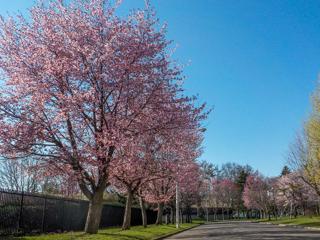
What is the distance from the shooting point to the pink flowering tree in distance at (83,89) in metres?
15.7

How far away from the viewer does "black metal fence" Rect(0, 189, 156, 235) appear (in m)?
16.1

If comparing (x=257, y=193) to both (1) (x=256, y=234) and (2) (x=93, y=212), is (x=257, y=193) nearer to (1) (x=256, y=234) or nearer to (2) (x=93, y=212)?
(1) (x=256, y=234)

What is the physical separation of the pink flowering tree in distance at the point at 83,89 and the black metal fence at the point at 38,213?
6.05ft

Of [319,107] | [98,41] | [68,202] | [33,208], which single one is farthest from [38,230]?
[319,107]

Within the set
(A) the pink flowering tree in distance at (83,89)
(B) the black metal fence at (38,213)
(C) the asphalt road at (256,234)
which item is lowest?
(C) the asphalt road at (256,234)

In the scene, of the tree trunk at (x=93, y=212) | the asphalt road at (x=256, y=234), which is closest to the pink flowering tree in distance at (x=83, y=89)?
the tree trunk at (x=93, y=212)

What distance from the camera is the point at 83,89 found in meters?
16.9

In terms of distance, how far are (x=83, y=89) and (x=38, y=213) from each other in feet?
22.7

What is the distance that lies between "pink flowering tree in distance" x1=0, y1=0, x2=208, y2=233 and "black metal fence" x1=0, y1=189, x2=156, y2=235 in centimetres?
184

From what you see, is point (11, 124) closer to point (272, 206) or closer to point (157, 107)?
point (157, 107)

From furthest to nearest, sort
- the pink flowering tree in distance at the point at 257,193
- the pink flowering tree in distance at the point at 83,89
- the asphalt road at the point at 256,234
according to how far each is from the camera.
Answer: the pink flowering tree in distance at the point at 257,193, the asphalt road at the point at 256,234, the pink flowering tree in distance at the point at 83,89

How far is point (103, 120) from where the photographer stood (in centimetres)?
1748

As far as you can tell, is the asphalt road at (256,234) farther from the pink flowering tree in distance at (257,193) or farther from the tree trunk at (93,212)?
the pink flowering tree in distance at (257,193)

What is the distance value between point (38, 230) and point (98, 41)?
A: 31.9ft
